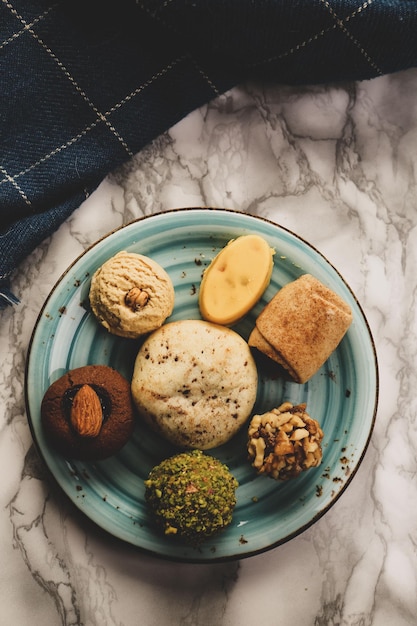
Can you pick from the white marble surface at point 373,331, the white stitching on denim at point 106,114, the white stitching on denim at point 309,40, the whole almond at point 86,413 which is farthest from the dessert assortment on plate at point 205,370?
the white stitching on denim at point 309,40

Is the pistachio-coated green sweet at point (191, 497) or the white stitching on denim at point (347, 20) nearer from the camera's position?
the pistachio-coated green sweet at point (191, 497)

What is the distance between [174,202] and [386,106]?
1.89 ft

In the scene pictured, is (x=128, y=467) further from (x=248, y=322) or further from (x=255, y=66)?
(x=255, y=66)

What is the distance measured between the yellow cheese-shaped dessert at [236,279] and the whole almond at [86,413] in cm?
29

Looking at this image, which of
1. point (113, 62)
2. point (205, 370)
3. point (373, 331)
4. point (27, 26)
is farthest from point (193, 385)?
point (27, 26)

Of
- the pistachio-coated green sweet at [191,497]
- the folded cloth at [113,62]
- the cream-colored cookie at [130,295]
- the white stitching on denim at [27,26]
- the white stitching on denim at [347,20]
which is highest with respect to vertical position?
the white stitching on denim at [27,26]

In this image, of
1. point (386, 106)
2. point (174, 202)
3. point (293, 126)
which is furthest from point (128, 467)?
point (386, 106)

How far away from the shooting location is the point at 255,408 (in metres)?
1.21

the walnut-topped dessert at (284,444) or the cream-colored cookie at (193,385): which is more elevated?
the cream-colored cookie at (193,385)

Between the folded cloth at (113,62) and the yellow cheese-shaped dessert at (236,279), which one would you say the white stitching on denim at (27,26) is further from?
the yellow cheese-shaped dessert at (236,279)

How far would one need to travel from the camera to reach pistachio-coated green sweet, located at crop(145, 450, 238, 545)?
101cm

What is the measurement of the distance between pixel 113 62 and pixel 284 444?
88cm

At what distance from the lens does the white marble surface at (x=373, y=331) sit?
1.20 metres

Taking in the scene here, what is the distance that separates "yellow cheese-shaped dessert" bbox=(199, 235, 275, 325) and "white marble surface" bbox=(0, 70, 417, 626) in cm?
19
